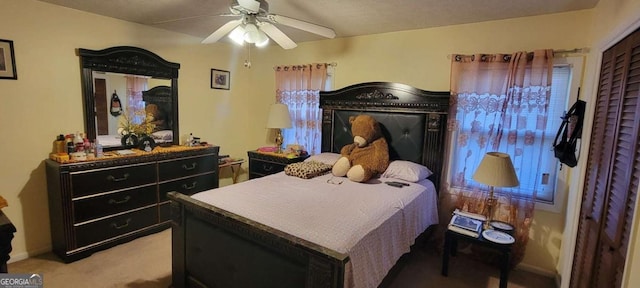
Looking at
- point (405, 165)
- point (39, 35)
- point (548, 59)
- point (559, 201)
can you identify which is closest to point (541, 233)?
point (559, 201)

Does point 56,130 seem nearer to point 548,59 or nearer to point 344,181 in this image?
point 344,181

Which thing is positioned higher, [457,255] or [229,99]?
[229,99]

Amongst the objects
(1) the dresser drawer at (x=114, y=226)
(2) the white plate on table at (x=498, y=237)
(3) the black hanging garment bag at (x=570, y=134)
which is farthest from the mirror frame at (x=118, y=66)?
(3) the black hanging garment bag at (x=570, y=134)

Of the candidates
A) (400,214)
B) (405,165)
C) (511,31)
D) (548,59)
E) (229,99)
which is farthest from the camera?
(229,99)

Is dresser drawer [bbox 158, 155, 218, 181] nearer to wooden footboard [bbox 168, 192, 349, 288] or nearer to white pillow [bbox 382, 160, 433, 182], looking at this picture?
wooden footboard [bbox 168, 192, 349, 288]

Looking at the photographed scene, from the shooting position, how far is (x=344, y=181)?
2787 millimetres

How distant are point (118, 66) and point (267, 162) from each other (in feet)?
6.05

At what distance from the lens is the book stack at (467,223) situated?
2391mm

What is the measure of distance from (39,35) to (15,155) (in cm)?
103

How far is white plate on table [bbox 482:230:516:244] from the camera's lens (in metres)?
2.24

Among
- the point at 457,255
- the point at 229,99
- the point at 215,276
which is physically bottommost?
the point at 457,255

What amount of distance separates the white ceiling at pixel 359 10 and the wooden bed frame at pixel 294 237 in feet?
2.14

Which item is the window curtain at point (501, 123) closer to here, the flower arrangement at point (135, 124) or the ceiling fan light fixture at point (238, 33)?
the ceiling fan light fixture at point (238, 33)

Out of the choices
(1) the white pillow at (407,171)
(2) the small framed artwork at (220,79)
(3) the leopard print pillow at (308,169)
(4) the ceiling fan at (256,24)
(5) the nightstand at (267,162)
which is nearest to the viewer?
(4) the ceiling fan at (256,24)
